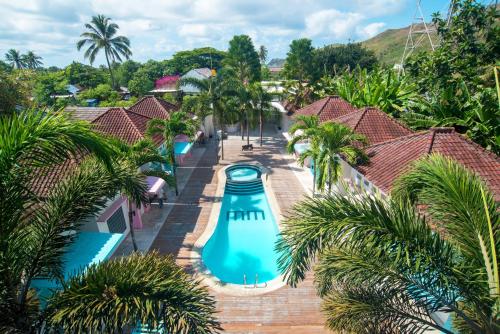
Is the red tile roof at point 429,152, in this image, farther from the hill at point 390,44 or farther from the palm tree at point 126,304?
the hill at point 390,44

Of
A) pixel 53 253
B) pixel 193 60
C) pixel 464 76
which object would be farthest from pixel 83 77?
pixel 53 253

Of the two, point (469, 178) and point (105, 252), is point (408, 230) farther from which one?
point (105, 252)

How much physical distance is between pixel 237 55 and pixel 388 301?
181 feet

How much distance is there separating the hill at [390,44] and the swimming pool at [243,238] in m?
109

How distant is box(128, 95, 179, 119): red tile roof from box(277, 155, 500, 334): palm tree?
25747 mm

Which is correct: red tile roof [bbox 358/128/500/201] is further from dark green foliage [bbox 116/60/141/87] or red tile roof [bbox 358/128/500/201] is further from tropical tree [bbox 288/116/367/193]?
dark green foliage [bbox 116/60/141/87]

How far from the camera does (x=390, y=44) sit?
151 m

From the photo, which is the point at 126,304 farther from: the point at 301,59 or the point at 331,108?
the point at 301,59

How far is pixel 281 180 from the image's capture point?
27344 mm

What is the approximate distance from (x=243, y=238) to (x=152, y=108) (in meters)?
17.7

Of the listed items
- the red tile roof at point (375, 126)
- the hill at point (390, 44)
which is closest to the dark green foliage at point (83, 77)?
the red tile roof at point (375, 126)

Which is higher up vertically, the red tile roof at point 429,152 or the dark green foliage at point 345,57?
the dark green foliage at point 345,57

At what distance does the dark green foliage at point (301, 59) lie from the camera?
1663 inches

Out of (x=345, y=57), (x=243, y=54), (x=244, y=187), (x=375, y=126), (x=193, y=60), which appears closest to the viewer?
(x=375, y=126)
